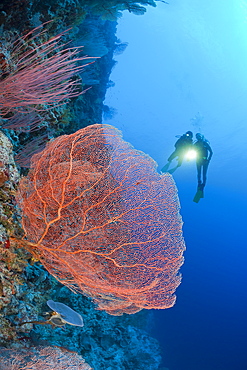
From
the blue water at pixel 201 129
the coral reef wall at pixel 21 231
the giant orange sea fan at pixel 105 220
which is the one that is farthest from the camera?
the blue water at pixel 201 129

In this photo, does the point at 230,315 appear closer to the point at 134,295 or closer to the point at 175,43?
the point at 134,295

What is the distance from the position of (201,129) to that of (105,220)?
5204 centimetres

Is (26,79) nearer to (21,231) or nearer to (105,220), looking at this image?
(21,231)

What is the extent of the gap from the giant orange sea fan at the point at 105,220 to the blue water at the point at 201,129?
2384 cm

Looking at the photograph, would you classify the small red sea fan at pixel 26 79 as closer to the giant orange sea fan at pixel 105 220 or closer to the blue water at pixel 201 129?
the giant orange sea fan at pixel 105 220

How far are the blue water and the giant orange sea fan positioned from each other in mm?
23840

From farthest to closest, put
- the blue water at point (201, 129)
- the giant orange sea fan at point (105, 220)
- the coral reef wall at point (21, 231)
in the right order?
the blue water at point (201, 129) < the giant orange sea fan at point (105, 220) < the coral reef wall at point (21, 231)

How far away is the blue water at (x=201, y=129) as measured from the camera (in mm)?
32062

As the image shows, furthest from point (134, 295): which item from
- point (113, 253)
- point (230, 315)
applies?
point (230, 315)

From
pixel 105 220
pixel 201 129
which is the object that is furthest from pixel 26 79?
pixel 201 129

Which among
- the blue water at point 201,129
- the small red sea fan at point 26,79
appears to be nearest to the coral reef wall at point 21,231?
the small red sea fan at point 26,79

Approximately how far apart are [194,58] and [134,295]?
5041 cm

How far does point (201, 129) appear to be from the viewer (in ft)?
165

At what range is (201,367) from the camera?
24422 millimetres
